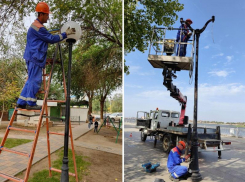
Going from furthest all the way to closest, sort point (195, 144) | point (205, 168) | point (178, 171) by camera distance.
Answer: point (205, 168) < point (195, 144) < point (178, 171)

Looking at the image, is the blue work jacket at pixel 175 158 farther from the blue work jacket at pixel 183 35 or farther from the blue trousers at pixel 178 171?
the blue work jacket at pixel 183 35

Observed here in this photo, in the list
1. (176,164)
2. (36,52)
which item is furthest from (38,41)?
(176,164)

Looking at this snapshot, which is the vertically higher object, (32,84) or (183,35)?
(183,35)

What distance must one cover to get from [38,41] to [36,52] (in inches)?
7.5

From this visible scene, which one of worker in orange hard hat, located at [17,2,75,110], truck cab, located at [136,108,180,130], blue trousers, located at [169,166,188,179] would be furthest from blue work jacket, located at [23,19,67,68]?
truck cab, located at [136,108,180,130]

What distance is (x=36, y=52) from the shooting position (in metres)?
3.70

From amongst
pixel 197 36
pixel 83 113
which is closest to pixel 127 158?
pixel 197 36

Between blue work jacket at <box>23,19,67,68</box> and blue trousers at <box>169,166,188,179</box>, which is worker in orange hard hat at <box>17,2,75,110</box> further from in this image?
blue trousers at <box>169,166,188,179</box>

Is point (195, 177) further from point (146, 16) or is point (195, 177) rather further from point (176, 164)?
point (146, 16)

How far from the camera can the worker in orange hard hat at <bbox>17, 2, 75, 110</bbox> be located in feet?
12.0

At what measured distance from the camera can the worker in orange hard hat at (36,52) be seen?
12.0 ft

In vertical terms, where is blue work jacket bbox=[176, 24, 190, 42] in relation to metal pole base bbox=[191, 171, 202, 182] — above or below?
above

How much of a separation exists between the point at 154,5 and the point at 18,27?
17.8ft

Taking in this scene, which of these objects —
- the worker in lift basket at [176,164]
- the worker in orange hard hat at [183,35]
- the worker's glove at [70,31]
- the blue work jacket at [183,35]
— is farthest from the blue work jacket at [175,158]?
the worker's glove at [70,31]
